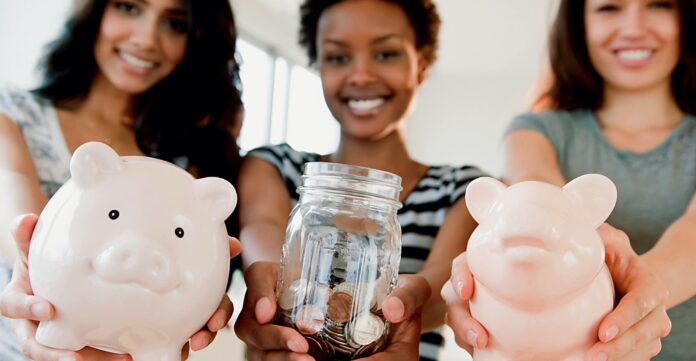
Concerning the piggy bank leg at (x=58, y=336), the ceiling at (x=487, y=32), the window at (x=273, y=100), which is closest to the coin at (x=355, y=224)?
the piggy bank leg at (x=58, y=336)

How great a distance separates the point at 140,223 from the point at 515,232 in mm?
246

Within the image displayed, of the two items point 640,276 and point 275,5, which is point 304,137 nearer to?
point 275,5

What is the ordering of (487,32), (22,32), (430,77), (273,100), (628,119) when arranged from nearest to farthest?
(628,119), (430,77), (22,32), (273,100), (487,32)

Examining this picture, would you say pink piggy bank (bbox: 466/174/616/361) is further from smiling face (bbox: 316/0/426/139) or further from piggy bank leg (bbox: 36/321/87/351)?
smiling face (bbox: 316/0/426/139)

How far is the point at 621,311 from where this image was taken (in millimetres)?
417

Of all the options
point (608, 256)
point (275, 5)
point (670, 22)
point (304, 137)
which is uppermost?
point (670, 22)

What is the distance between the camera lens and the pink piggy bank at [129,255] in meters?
0.40

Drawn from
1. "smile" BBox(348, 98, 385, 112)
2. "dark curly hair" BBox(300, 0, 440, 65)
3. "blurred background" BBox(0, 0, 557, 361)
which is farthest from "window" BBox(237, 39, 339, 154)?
"smile" BBox(348, 98, 385, 112)

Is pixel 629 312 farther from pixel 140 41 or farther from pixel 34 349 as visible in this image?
pixel 140 41

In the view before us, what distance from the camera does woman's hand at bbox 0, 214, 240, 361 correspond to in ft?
1.39

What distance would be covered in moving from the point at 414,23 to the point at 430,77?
0.88 feet

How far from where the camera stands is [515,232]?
1.24ft

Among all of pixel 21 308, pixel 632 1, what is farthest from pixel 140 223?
pixel 632 1

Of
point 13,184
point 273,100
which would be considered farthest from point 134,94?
point 273,100
